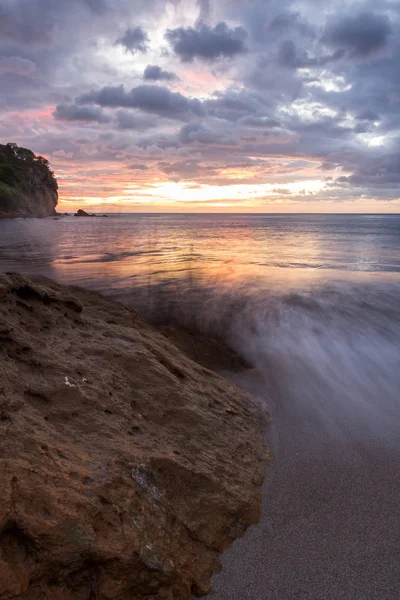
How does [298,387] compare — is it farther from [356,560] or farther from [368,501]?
[356,560]

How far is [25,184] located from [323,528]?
4176 inches

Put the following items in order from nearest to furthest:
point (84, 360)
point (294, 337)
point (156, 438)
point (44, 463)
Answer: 1. point (44, 463)
2. point (156, 438)
3. point (84, 360)
4. point (294, 337)

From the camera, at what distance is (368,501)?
3.11 meters

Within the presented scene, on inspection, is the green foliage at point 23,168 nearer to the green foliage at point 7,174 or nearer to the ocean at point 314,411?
the green foliage at point 7,174

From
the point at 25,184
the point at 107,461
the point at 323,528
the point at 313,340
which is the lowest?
the point at 323,528

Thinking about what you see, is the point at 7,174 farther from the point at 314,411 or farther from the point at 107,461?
the point at 107,461

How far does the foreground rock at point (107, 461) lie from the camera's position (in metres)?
1.98

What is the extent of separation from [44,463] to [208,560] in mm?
1203

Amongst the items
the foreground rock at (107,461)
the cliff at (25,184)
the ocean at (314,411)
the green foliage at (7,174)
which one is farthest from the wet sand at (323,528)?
the green foliage at (7,174)

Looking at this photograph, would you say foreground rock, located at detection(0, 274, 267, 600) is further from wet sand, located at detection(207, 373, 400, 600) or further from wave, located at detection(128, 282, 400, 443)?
wave, located at detection(128, 282, 400, 443)

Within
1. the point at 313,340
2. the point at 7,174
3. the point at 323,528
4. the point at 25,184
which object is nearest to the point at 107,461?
the point at 323,528

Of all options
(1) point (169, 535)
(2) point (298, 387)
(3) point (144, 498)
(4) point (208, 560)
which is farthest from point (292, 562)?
(2) point (298, 387)

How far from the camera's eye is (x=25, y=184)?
95.2 m

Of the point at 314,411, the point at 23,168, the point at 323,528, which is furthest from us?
the point at 23,168
